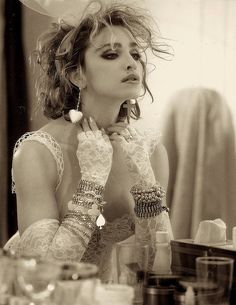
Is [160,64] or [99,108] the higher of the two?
[160,64]

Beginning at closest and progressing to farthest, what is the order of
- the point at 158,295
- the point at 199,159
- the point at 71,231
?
the point at 158,295 → the point at 71,231 → the point at 199,159

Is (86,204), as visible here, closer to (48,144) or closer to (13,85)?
(48,144)

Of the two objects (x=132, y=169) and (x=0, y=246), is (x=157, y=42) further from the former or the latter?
(x=0, y=246)

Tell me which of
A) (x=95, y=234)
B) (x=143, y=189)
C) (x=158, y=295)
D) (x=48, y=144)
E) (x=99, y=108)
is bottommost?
(x=158, y=295)

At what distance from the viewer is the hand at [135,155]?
62.5 inches

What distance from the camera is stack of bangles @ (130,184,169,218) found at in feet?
5.04

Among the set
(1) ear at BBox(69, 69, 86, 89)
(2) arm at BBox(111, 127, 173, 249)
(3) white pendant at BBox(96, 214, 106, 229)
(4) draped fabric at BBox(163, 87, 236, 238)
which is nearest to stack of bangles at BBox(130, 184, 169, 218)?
(2) arm at BBox(111, 127, 173, 249)

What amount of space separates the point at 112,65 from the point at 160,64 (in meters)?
0.21

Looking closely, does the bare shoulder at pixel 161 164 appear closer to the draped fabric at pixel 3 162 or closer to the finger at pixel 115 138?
the finger at pixel 115 138

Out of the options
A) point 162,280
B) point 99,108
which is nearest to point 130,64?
point 99,108

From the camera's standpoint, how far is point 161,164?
175cm

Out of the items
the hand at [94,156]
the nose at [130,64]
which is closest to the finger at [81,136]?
the hand at [94,156]

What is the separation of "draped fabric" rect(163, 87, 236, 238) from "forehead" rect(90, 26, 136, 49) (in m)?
0.28

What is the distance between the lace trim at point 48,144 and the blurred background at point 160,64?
0.02 metres
